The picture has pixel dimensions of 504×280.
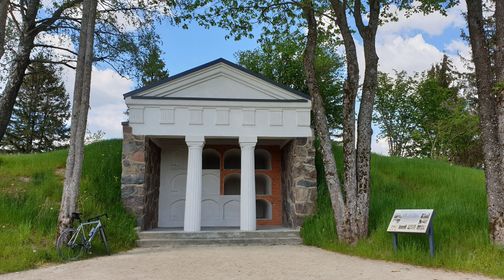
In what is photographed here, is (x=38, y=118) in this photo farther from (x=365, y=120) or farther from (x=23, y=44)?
(x=365, y=120)

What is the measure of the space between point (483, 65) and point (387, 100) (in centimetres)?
2227

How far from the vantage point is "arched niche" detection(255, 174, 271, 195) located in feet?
47.6

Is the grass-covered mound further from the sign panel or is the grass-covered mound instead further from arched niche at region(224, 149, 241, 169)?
the sign panel

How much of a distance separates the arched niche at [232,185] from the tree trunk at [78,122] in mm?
6328

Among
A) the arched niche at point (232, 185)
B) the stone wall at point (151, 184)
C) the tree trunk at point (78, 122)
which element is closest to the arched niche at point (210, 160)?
the arched niche at point (232, 185)

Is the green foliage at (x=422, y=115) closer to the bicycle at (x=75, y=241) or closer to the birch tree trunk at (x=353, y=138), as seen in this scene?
the birch tree trunk at (x=353, y=138)

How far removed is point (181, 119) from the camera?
11977 mm

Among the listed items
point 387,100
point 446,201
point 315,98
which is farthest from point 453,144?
point 315,98

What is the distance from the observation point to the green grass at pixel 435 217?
7.65 metres

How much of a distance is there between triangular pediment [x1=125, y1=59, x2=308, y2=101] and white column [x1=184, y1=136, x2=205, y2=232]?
1316 mm

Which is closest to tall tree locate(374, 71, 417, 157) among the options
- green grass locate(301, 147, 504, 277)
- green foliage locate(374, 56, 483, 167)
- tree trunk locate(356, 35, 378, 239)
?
green foliage locate(374, 56, 483, 167)

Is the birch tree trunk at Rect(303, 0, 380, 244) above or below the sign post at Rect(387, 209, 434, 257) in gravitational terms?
above

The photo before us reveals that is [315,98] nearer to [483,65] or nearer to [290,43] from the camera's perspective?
[290,43]

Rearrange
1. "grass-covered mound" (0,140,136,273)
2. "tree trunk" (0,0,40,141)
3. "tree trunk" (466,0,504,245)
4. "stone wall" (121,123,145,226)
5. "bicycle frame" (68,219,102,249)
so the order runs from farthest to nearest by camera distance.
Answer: "tree trunk" (0,0,40,141) < "stone wall" (121,123,145,226) < "bicycle frame" (68,219,102,249) < "grass-covered mound" (0,140,136,273) < "tree trunk" (466,0,504,245)
